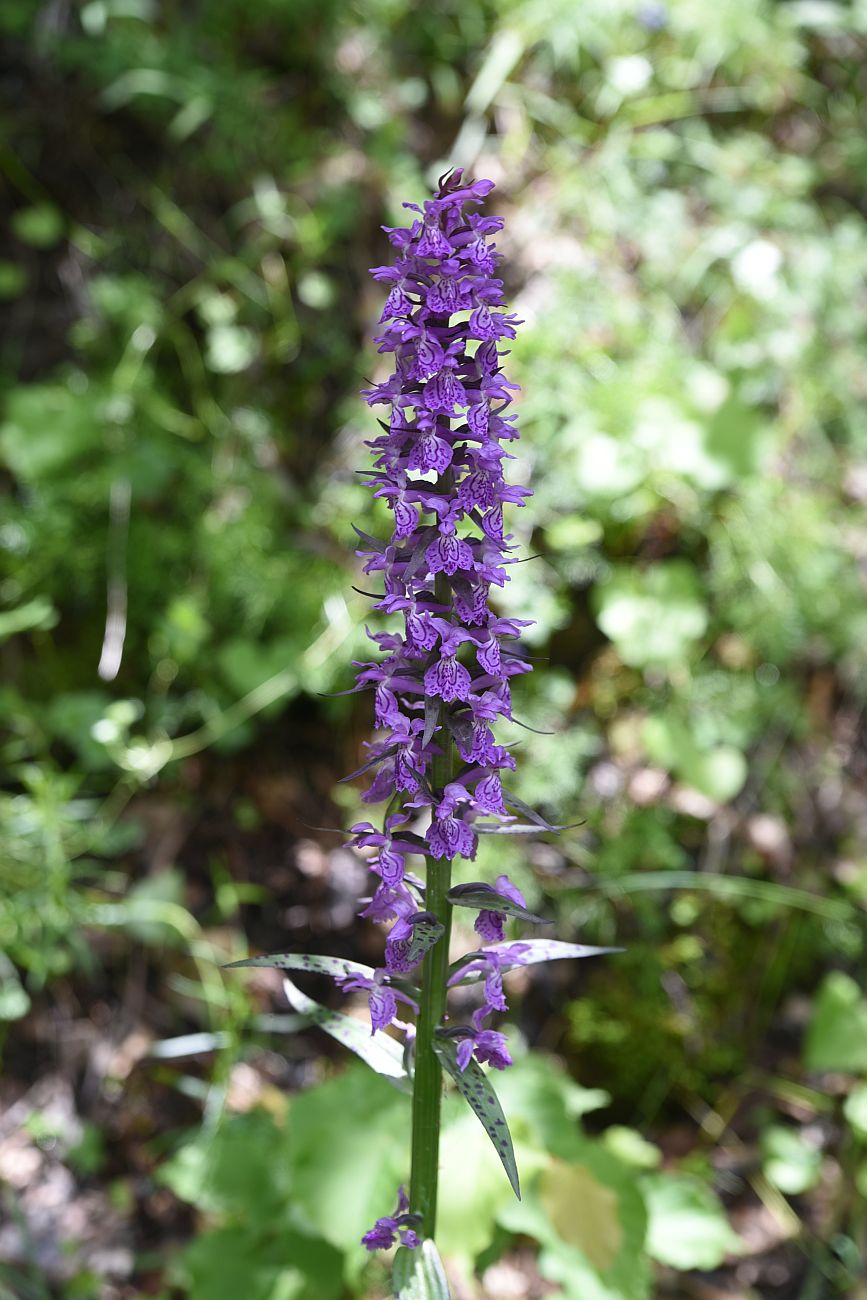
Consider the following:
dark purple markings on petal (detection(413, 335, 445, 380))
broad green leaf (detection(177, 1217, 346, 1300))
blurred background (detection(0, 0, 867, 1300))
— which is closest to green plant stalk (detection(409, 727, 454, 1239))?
dark purple markings on petal (detection(413, 335, 445, 380))

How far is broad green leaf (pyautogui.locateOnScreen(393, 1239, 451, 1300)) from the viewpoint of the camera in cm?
161

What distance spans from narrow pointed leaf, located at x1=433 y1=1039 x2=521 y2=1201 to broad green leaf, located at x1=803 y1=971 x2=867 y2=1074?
2308mm

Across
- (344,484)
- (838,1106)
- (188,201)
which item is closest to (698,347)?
(344,484)

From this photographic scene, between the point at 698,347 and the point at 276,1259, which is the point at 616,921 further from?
the point at 698,347

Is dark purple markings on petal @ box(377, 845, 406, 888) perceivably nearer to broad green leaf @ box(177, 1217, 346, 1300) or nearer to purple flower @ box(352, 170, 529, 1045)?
purple flower @ box(352, 170, 529, 1045)

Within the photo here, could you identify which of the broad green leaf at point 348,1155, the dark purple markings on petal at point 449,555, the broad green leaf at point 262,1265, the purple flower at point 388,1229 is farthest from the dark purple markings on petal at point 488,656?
the broad green leaf at point 262,1265

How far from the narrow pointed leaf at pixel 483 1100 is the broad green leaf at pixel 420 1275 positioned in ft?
0.69

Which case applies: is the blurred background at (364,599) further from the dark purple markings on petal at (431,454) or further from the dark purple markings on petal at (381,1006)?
the dark purple markings on petal at (431,454)

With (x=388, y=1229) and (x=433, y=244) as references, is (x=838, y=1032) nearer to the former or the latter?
(x=388, y=1229)

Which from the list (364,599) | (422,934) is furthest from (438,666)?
(364,599)

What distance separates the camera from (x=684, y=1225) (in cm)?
290

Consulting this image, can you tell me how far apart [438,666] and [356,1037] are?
2.39 ft

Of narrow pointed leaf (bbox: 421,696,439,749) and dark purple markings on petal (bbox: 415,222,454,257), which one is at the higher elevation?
dark purple markings on petal (bbox: 415,222,454,257)

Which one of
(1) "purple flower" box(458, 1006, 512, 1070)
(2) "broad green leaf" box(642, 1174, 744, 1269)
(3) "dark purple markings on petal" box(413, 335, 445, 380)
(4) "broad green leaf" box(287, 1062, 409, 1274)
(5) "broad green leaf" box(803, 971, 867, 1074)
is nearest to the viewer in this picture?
(3) "dark purple markings on petal" box(413, 335, 445, 380)
